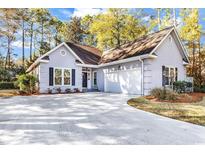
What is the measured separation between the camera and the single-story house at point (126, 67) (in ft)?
45.2

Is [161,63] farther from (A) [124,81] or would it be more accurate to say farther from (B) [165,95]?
(B) [165,95]

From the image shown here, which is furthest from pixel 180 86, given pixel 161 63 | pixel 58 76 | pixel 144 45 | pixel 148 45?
pixel 58 76

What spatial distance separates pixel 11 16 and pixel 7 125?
20.4m

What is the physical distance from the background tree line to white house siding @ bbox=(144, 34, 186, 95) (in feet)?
15.4

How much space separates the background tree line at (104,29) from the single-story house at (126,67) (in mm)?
4580

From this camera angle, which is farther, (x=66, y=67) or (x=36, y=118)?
(x=66, y=67)

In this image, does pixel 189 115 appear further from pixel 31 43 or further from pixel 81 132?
pixel 31 43

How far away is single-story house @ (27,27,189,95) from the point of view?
13.8 meters

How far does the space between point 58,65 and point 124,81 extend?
482 centimetres

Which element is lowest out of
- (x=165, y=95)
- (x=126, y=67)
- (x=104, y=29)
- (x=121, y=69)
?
(x=165, y=95)

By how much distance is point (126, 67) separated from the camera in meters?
15.3

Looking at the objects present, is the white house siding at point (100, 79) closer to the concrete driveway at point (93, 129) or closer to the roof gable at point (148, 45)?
the roof gable at point (148, 45)

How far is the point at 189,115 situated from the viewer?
7.29 metres
